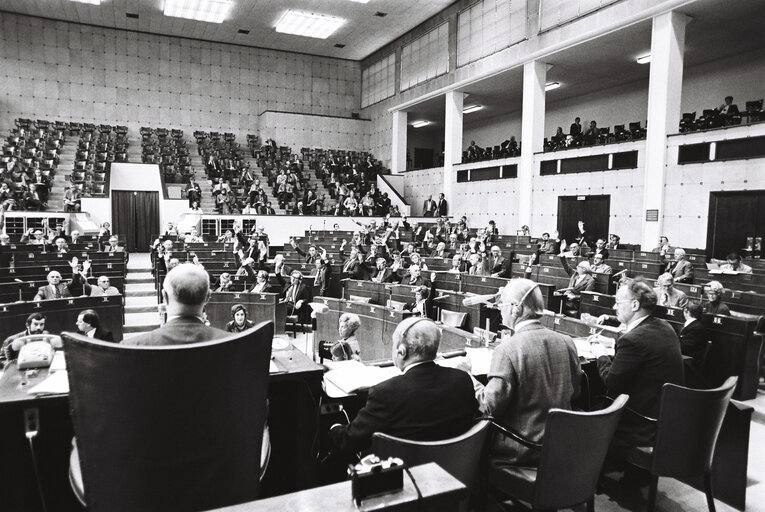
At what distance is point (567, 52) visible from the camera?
50.3ft

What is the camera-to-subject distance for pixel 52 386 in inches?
81.0

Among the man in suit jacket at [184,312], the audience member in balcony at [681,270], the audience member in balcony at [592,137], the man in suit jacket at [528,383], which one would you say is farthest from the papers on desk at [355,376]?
the audience member in balcony at [592,137]

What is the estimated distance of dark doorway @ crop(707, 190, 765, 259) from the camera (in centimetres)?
1161

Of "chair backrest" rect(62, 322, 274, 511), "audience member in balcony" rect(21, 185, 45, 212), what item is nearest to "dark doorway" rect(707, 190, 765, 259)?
"chair backrest" rect(62, 322, 274, 511)

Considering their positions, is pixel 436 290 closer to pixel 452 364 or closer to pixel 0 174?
pixel 452 364

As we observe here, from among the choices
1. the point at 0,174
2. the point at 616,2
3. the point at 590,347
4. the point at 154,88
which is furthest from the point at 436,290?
the point at 154,88

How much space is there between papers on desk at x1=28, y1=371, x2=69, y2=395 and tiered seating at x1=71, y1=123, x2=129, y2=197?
Result: 16135mm

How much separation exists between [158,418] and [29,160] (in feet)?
65.5

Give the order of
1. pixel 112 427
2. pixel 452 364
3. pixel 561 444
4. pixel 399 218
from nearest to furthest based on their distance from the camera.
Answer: pixel 112 427 < pixel 561 444 < pixel 452 364 < pixel 399 218

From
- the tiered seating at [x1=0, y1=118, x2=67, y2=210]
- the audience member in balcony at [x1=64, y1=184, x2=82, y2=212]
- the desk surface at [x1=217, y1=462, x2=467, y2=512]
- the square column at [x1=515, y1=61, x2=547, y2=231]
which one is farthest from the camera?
the square column at [x1=515, y1=61, x2=547, y2=231]

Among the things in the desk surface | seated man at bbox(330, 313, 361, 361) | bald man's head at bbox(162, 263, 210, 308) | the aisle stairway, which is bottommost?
the aisle stairway

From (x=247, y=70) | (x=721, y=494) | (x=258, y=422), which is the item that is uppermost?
(x=247, y=70)

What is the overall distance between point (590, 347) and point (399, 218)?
15.3 metres

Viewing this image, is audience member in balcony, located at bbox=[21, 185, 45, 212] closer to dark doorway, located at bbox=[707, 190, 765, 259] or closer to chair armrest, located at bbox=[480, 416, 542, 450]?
chair armrest, located at bbox=[480, 416, 542, 450]
